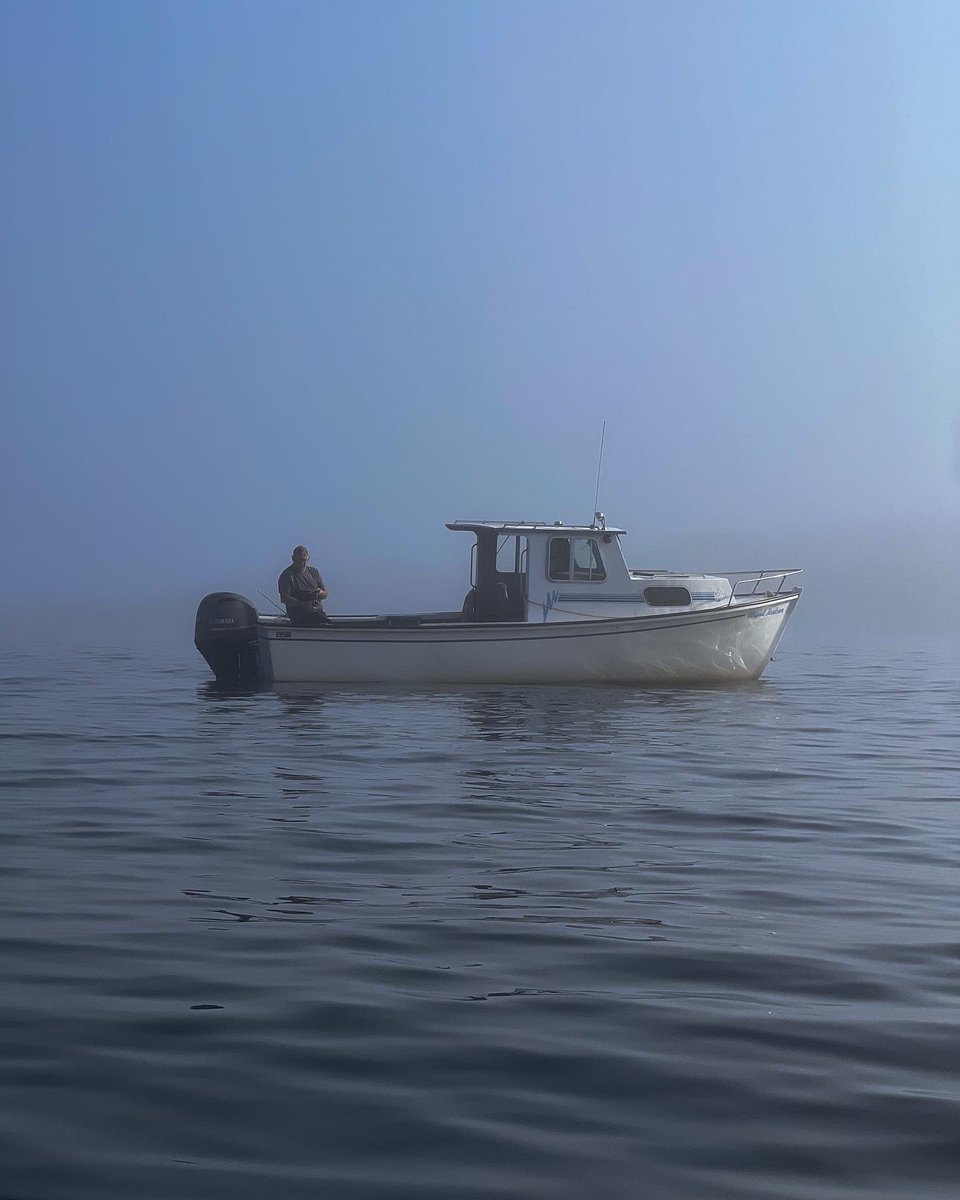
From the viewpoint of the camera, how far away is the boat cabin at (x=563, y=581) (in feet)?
67.4

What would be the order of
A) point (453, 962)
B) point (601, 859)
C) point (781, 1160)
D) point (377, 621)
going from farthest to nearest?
point (377, 621)
point (601, 859)
point (453, 962)
point (781, 1160)

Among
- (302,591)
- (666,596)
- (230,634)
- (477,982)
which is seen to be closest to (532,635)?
(666,596)

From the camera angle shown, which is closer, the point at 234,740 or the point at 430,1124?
the point at 430,1124

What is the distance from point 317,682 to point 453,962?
49.2 feet

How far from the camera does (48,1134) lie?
3.64 m

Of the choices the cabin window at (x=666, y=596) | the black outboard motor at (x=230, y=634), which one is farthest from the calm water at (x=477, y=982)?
the cabin window at (x=666, y=596)

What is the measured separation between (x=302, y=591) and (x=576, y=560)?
414cm

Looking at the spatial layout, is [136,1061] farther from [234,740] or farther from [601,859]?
[234,740]

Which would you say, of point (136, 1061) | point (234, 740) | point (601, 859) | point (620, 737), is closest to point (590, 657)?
point (620, 737)

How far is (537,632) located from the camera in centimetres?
1984

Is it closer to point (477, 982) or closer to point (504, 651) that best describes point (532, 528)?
point (504, 651)

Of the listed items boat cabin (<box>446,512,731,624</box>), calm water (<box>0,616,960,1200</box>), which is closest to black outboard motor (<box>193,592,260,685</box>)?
boat cabin (<box>446,512,731,624</box>)

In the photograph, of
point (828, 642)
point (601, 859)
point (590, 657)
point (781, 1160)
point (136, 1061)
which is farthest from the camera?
point (828, 642)

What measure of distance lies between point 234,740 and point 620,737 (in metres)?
3.98
